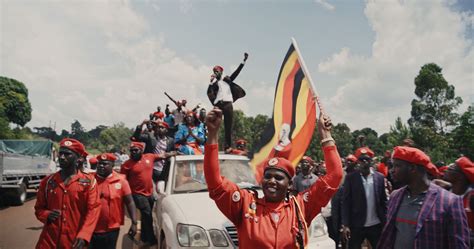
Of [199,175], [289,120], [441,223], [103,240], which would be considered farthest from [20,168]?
[441,223]

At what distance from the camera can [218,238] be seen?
4.21 meters

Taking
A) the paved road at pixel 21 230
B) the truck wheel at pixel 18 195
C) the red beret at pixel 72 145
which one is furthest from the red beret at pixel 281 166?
the truck wheel at pixel 18 195

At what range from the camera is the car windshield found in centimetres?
550

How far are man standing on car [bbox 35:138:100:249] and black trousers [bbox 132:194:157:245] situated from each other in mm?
2820

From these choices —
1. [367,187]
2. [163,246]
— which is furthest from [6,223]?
[367,187]

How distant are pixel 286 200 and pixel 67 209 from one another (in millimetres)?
2414

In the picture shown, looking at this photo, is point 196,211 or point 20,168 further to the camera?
point 20,168

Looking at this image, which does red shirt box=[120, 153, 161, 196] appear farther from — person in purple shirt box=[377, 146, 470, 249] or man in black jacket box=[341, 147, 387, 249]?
person in purple shirt box=[377, 146, 470, 249]

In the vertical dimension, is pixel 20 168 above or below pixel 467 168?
below

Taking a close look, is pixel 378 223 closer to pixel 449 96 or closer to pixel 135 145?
pixel 135 145

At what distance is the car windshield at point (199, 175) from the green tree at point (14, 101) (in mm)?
50961

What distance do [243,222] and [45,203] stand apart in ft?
8.05

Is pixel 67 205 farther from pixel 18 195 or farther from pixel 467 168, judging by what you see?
pixel 18 195

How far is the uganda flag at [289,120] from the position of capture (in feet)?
17.4
